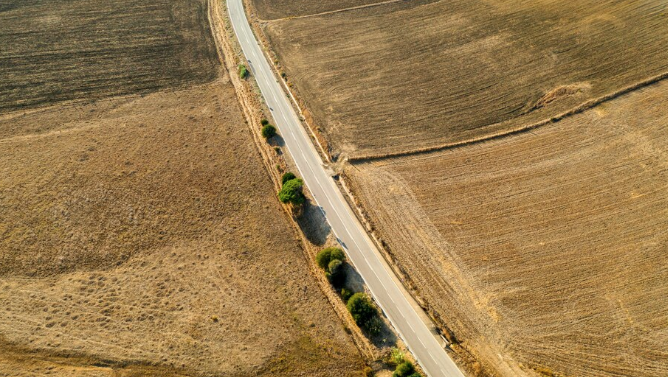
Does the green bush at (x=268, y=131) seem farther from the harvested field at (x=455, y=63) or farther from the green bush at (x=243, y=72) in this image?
the green bush at (x=243, y=72)

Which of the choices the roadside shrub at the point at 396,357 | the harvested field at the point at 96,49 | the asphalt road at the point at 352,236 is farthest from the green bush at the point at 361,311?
the harvested field at the point at 96,49

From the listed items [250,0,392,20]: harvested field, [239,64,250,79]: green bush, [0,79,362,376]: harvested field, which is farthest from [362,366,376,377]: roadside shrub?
[250,0,392,20]: harvested field

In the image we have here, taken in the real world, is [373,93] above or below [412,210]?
above

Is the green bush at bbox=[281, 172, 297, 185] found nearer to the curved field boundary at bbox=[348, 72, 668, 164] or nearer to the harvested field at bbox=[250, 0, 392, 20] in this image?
the curved field boundary at bbox=[348, 72, 668, 164]

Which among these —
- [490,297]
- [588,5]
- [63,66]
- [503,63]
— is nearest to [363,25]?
[503,63]

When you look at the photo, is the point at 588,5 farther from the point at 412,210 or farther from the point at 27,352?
the point at 27,352
